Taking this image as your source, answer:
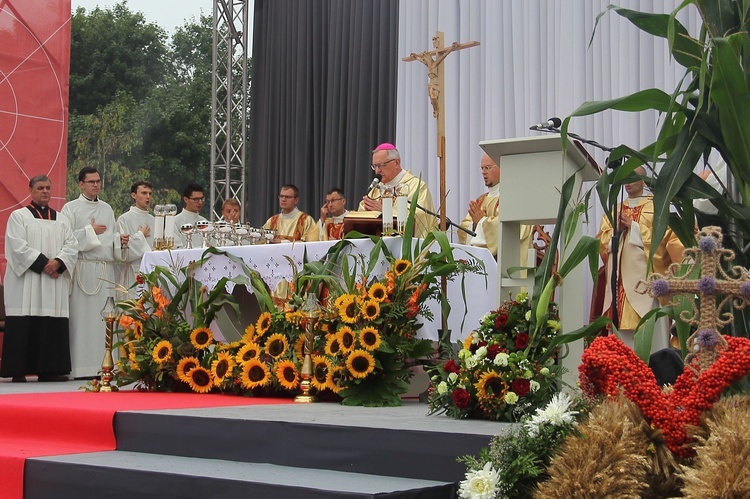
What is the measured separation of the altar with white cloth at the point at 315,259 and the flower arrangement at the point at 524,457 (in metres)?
2.14

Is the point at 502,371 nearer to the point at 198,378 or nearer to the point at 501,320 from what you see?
the point at 501,320

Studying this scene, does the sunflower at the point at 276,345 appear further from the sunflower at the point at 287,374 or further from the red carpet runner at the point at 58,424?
the red carpet runner at the point at 58,424

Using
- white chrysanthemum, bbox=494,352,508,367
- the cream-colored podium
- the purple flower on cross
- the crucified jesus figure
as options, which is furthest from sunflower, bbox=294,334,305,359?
the purple flower on cross

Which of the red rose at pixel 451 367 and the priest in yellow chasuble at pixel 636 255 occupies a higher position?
the priest in yellow chasuble at pixel 636 255

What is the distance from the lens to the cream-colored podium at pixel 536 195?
12.7ft

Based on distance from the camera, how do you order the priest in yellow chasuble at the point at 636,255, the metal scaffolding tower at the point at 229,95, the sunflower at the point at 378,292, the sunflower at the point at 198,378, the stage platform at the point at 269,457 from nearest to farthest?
1. the stage platform at the point at 269,457
2. the sunflower at the point at 378,292
3. the sunflower at the point at 198,378
4. the priest in yellow chasuble at the point at 636,255
5. the metal scaffolding tower at the point at 229,95

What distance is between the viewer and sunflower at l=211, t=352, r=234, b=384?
499 cm

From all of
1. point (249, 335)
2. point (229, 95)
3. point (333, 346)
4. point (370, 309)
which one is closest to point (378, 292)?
point (370, 309)

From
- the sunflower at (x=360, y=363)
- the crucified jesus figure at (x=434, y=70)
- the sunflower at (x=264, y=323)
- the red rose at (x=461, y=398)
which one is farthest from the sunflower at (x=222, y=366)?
the crucified jesus figure at (x=434, y=70)

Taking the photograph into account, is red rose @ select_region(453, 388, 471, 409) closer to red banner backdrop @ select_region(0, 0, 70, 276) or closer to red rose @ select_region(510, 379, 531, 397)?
red rose @ select_region(510, 379, 531, 397)

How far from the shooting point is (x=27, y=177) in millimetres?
8516

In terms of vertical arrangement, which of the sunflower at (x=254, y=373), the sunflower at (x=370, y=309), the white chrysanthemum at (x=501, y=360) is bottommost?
the sunflower at (x=254, y=373)

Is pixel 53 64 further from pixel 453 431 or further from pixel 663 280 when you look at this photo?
pixel 663 280

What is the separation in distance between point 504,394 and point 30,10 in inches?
269
